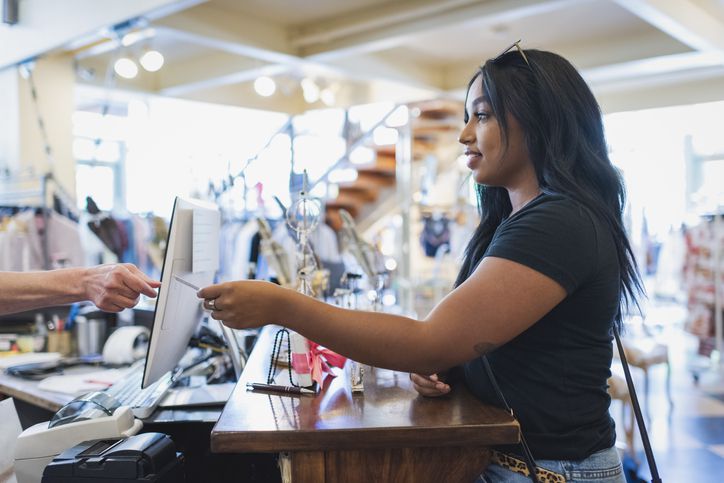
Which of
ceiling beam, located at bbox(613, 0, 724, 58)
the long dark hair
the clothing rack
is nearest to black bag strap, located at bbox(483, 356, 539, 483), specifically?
the long dark hair

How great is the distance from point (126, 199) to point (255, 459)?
8.18 meters

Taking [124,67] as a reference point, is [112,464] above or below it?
below

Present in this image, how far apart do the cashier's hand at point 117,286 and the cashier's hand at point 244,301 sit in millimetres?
462

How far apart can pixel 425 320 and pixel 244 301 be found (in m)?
0.29

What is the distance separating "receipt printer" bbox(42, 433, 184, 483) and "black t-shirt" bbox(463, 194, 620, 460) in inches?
25.9

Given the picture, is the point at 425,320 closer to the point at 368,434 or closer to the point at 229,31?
the point at 368,434

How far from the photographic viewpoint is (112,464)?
3.86 feet

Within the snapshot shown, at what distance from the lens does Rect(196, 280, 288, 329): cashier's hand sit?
998 millimetres

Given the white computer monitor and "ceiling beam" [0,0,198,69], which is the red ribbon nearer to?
the white computer monitor

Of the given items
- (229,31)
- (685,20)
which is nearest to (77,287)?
(229,31)

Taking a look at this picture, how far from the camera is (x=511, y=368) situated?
3.66 feet

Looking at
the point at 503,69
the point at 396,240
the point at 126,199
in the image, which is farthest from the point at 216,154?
the point at 503,69

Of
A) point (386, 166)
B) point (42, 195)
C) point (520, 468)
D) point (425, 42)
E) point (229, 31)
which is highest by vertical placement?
point (425, 42)

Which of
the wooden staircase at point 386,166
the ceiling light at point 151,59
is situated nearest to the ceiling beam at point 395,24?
the ceiling light at point 151,59
